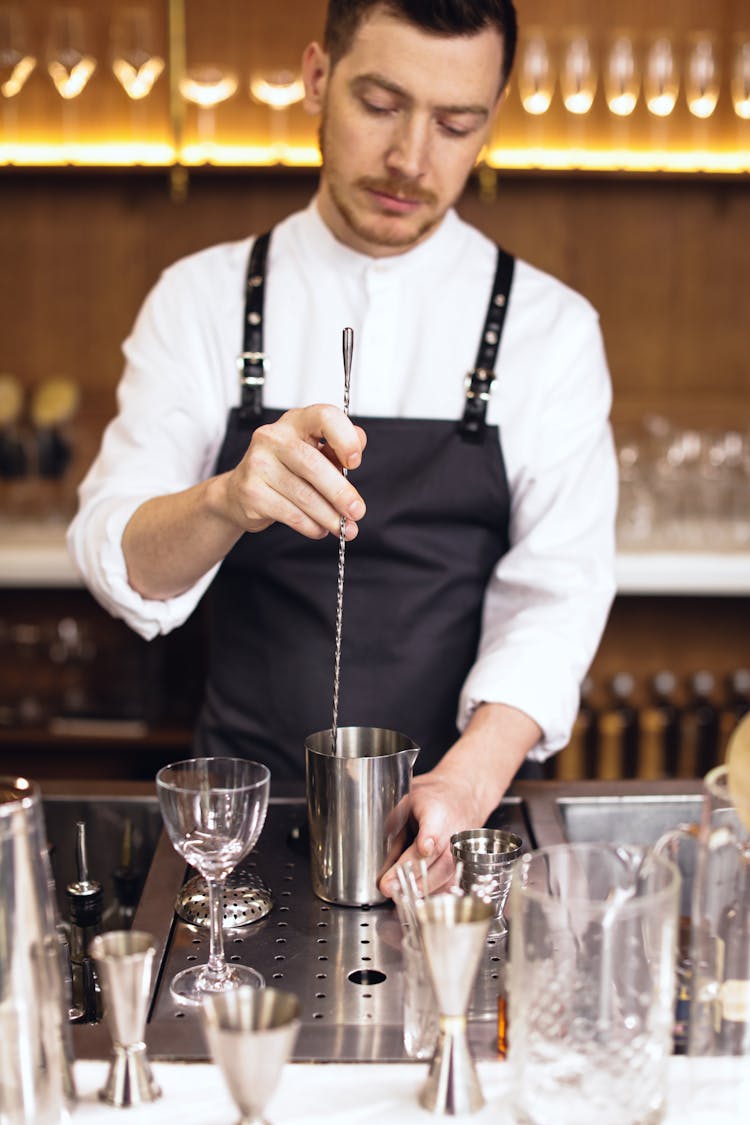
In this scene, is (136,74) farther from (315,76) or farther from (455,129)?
(455,129)

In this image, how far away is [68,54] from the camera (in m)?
3.03

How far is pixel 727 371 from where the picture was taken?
10.9ft

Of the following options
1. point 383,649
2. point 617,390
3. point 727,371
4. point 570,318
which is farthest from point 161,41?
point 383,649

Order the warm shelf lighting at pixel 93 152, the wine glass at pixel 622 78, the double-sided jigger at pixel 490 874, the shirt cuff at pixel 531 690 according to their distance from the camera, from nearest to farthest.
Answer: the double-sided jigger at pixel 490 874, the shirt cuff at pixel 531 690, the wine glass at pixel 622 78, the warm shelf lighting at pixel 93 152

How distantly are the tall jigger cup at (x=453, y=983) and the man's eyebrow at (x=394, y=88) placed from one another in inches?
42.7

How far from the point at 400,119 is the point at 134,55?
5.51ft

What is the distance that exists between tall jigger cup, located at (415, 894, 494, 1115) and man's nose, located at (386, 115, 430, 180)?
3.45 ft

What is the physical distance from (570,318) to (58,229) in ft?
6.18

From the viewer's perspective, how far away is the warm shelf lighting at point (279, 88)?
305 centimetres

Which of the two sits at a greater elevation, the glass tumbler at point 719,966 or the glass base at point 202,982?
the glass tumbler at point 719,966

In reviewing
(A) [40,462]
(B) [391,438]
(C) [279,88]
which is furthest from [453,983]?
(C) [279,88]

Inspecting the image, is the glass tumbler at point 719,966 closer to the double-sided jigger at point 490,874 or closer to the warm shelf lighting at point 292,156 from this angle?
the double-sided jigger at point 490,874

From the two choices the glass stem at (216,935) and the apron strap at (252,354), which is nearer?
the glass stem at (216,935)

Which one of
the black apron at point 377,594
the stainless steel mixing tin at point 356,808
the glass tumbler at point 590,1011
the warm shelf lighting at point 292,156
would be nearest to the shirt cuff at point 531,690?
the black apron at point 377,594
